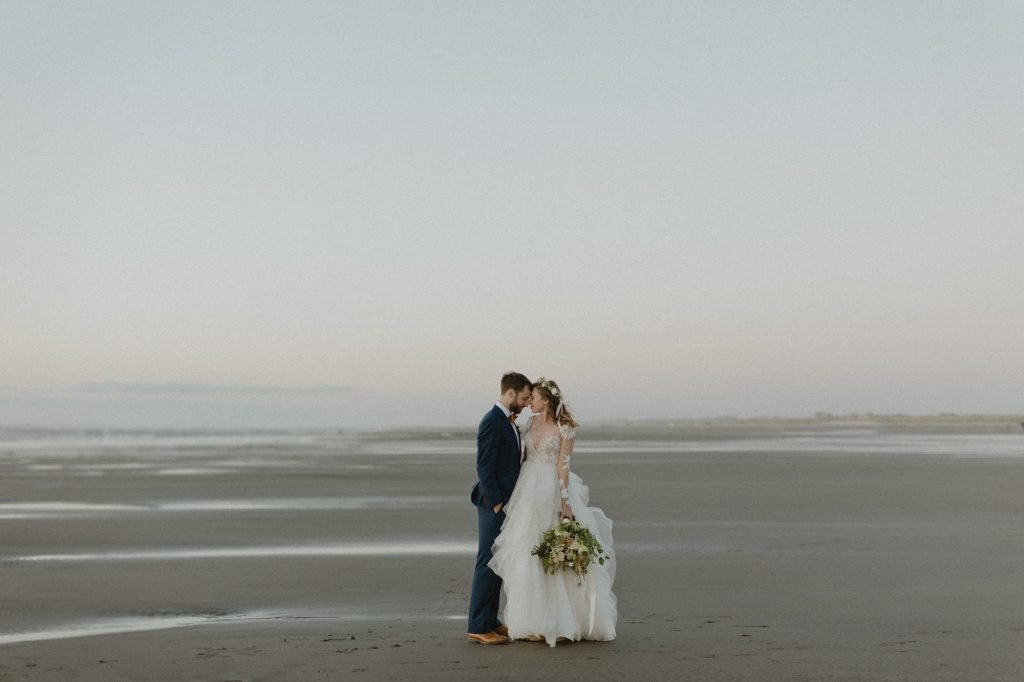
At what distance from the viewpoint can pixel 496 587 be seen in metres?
10.0

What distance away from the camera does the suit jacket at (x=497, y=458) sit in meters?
9.95

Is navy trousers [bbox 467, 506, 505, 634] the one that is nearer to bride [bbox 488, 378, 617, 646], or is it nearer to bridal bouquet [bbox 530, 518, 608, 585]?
bride [bbox 488, 378, 617, 646]

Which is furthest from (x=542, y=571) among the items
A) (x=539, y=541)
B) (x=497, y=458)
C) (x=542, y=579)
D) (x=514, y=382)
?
(x=514, y=382)

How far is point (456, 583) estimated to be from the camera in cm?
1320

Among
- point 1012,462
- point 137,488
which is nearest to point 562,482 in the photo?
point 137,488

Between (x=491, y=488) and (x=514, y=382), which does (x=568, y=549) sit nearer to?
(x=491, y=488)

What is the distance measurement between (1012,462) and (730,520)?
2099 centimetres

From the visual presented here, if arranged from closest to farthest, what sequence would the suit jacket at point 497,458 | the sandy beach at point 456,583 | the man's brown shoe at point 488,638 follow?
the sandy beach at point 456,583 → the man's brown shoe at point 488,638 → the suit jacket at point 497,458

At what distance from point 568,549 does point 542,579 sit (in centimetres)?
34

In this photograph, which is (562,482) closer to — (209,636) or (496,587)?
(496,587)

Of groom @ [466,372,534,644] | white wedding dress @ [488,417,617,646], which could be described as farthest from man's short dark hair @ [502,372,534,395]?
white wedding dress @ [488,417,617,646]

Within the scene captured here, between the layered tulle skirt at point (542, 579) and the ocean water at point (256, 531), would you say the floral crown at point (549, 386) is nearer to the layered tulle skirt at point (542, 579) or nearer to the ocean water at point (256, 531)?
the layered tulle skirt at point (542, 579)

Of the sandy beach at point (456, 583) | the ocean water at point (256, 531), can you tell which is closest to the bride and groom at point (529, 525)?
the sandy beach at point (456, 583)

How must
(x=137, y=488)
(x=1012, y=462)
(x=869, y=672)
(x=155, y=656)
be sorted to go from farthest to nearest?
(x=1012, y=462) → (x=137, y=488) → (x=155, y=656) → (x=869, y=672)
